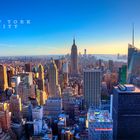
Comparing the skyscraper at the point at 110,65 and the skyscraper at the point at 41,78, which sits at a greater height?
the skyscraper at the point at 110,65

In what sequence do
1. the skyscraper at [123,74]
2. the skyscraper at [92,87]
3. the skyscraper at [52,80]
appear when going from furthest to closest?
1. the skyscraper at [52,80]
2. the skyscraper at [123,74]
3. the skyscraper at [92,87]

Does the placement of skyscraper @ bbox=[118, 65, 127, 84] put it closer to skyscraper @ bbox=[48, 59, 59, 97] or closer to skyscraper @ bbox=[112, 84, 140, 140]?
skyscraper @ bbox=[48, 59, 59, 97]

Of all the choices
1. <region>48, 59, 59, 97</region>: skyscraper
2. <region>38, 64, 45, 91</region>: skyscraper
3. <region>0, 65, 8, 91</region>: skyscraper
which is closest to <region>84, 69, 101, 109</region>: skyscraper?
<region>48, 59, 59, 97</region>: skyscraper

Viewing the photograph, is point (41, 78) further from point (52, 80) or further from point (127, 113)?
point (127, 113)

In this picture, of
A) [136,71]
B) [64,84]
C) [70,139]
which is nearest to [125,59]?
[136,71]

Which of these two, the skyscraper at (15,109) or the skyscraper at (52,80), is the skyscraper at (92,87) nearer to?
the skyscraper at (52,80)

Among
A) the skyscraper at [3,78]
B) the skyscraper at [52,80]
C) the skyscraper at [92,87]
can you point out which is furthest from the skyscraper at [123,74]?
the skyscraper at [3,78]

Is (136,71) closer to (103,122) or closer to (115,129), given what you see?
(115,129)
